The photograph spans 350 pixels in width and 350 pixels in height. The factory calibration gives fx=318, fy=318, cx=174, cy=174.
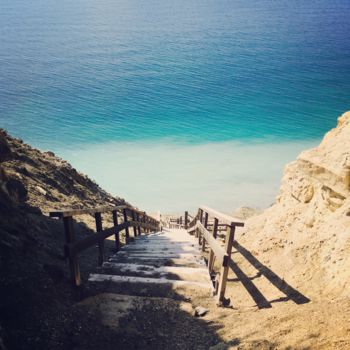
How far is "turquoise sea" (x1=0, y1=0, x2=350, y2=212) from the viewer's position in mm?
37938

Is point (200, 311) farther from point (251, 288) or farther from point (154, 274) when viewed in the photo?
point (251, 288)

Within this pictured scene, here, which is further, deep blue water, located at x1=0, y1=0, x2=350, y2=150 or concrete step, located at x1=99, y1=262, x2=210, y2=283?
deep blue water, located at x1=0, y1=0, x2=350, y2=150

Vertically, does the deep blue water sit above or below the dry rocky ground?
above

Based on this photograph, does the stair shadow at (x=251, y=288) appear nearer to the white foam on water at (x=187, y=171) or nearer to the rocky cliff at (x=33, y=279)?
the rocky cliff at (x=33, y=279)

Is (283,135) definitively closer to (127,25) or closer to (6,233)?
(6,233)

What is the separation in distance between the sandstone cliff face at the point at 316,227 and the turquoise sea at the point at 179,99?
20692 mm

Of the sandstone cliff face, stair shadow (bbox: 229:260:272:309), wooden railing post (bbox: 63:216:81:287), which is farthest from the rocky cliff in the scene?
the sandstone cliff face

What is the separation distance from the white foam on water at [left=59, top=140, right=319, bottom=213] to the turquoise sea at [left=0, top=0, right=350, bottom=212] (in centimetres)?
14

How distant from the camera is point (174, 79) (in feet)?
229

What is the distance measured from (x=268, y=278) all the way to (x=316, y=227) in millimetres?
1466

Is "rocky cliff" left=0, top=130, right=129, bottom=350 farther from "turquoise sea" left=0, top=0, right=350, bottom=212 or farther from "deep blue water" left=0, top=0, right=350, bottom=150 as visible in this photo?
"deep blue water" left=0, top=0, right=350, bottom=150

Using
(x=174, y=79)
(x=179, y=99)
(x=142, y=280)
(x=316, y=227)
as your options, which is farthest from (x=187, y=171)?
(x=174, y=79)

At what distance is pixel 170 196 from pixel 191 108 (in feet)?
98.0

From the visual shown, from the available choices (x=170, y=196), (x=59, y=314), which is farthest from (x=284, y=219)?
(x=170, y=196)
